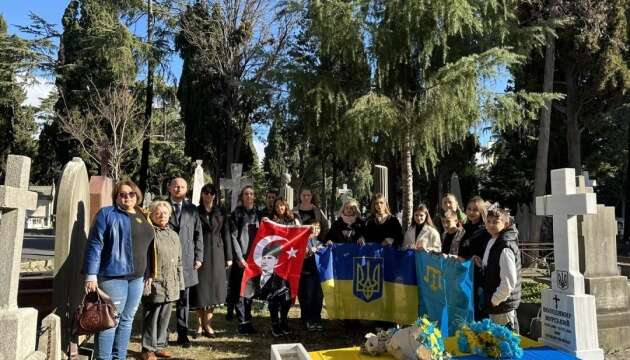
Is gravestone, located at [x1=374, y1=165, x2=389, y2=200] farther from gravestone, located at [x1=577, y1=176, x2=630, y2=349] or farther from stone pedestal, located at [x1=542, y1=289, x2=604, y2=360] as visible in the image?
stone pedestal, located at [x1=542, y1=289, x2=604, y2=360]

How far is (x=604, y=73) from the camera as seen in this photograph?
19.0 m

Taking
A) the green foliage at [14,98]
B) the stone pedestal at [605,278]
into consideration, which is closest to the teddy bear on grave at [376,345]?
the stone pedestal at [605,278]

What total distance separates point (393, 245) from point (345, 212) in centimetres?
88

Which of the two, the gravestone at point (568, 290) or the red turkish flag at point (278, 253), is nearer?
the gravestone at point (568, 290)

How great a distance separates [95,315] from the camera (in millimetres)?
4320

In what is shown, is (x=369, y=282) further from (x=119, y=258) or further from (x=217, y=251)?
(x=119, y=258)

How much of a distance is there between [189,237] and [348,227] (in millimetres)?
2212

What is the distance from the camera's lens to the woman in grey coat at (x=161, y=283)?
5445mm

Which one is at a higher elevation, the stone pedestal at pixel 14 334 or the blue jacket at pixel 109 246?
the blue jacket at pixel 109 246

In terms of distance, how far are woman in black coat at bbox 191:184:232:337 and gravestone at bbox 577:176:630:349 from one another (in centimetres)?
487

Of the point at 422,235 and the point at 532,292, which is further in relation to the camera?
the point at 532,292

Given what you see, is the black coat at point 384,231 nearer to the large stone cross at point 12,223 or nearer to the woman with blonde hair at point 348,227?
the woman with blonde hair at point 348,227

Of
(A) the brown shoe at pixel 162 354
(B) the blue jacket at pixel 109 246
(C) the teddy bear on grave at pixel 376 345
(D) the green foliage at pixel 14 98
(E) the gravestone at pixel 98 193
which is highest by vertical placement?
(D) the green foliage at pixel 14 98

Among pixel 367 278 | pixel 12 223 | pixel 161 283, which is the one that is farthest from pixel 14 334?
pixel 367 278
